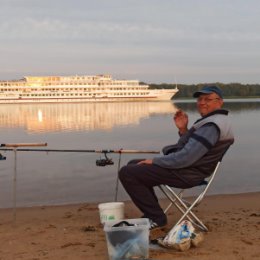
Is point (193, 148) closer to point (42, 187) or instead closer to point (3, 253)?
point (3, 253)

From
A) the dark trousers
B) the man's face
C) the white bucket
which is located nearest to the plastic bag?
the dark trousers

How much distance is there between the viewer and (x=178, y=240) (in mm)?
3963

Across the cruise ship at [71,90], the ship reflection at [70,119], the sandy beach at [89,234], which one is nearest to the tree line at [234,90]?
the cruise ship at [71,90]

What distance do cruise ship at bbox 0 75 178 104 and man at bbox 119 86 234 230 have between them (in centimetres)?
7714

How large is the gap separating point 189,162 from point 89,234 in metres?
1.25

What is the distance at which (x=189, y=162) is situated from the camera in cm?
415

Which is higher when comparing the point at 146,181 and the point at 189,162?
the point at 189,162

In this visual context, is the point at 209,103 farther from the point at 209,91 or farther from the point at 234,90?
the point at 234,90

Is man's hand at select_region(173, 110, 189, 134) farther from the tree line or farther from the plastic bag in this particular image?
the tree line

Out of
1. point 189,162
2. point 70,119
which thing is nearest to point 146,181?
point 189,162

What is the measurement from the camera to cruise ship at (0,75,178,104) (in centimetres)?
8200

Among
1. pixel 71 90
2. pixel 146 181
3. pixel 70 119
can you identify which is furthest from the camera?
pixel 71 90

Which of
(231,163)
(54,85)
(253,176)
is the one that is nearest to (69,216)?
(253,176)

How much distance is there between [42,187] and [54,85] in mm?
75082
